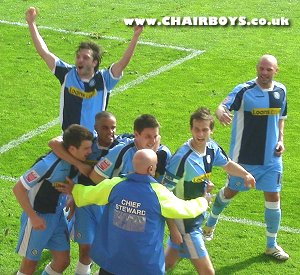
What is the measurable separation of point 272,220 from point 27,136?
4.73 meters

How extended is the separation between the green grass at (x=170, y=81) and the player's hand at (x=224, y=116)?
157 cm

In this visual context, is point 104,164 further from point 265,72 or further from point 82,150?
point 265,72

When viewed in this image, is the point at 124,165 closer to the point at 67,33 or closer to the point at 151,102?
the point at 151,102

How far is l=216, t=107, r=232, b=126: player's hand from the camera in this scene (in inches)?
351

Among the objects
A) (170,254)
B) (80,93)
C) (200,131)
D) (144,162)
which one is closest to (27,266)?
(170,254)

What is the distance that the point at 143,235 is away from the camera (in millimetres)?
7062

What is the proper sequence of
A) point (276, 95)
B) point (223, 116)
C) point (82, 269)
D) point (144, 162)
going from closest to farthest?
point (144, 162)
point (82, 269)
point (223, 116)
point (276, 95)

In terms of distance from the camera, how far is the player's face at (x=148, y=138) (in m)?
7.88

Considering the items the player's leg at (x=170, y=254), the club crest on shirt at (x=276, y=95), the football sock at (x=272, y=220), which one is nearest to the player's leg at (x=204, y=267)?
the player's leg at (x=170, y=254)

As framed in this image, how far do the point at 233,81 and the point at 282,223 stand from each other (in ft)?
18.0

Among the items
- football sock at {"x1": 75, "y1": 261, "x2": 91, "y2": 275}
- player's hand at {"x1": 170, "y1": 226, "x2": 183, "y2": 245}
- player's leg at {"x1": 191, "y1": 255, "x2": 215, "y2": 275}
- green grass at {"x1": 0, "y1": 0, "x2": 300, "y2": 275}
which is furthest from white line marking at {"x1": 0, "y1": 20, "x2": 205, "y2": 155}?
player's hand at {"x1": 170, "y1": 226, "x2": 183, "y2": 245}

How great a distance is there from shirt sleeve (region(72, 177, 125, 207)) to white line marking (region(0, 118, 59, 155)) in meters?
4.89

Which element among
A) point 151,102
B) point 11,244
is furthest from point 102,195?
point 151,102

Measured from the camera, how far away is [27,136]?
42.2ft
